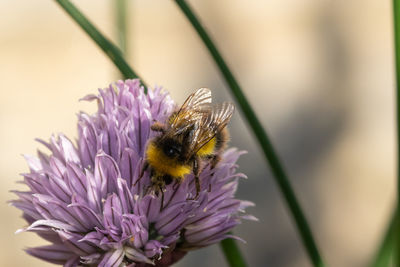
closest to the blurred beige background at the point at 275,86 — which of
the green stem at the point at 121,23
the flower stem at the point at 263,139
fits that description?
the green stem at the point at 121,23

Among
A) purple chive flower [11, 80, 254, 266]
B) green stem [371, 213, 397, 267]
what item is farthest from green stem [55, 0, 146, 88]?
green stem [371, 213, 397, 267]

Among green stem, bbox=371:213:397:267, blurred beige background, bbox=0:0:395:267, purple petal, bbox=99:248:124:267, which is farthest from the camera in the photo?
blurred beige background, bbox=0:0:395:267

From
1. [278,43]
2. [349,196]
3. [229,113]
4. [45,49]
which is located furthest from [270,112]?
[229,113]

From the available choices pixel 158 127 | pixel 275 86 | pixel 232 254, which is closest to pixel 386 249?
pixel 232 254

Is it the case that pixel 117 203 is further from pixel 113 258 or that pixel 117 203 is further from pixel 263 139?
pixel 263 139

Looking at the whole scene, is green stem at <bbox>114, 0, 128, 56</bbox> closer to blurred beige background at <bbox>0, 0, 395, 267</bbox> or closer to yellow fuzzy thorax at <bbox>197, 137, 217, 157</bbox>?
yellow fuzzy thorax at <bbox>197, 137, 217, 157</bbox>

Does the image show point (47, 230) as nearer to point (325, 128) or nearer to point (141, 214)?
point (141, 214)
